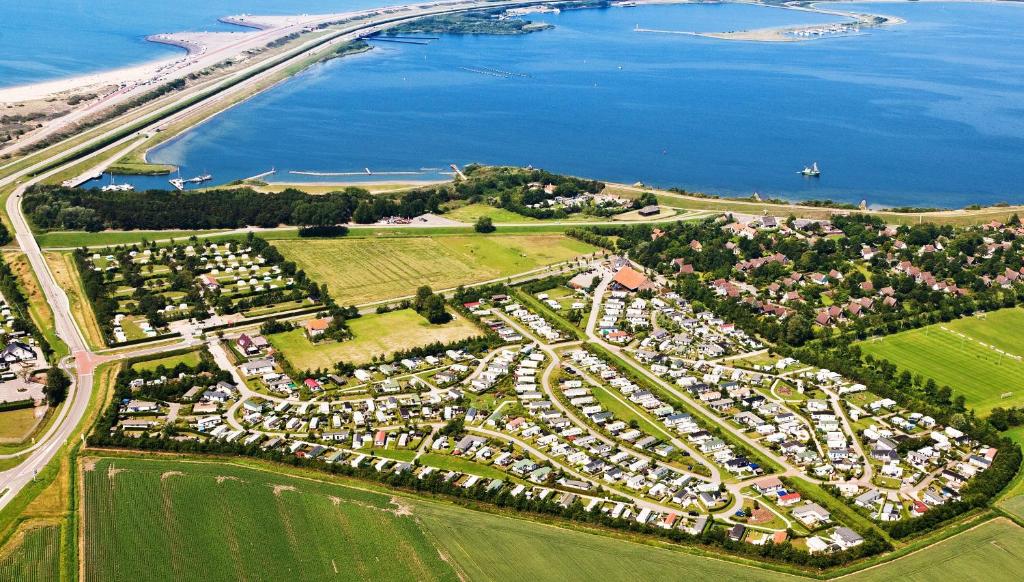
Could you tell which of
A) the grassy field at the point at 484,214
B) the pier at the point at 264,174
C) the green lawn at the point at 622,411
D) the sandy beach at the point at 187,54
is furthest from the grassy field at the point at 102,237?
the sandy beach at the point at 187,54

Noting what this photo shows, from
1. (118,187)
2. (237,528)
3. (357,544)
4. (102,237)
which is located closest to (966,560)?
(357,544)

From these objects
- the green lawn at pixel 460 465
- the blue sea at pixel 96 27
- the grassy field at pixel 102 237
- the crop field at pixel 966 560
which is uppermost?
the blue sea at pixel 96 27

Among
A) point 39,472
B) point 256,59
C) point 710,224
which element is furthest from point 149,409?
point 256,59

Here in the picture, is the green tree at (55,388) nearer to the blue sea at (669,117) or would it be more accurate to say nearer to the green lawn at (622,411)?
the green lawn at (622,411)

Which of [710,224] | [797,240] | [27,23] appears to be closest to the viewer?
[797,240]

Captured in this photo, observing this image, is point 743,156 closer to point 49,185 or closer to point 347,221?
point 347,221

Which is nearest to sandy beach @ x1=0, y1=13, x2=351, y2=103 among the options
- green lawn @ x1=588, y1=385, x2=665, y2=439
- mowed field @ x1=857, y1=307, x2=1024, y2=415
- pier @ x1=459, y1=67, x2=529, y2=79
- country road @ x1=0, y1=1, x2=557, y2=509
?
country road @ x1=0, y1=1, x2=557, y2=509
